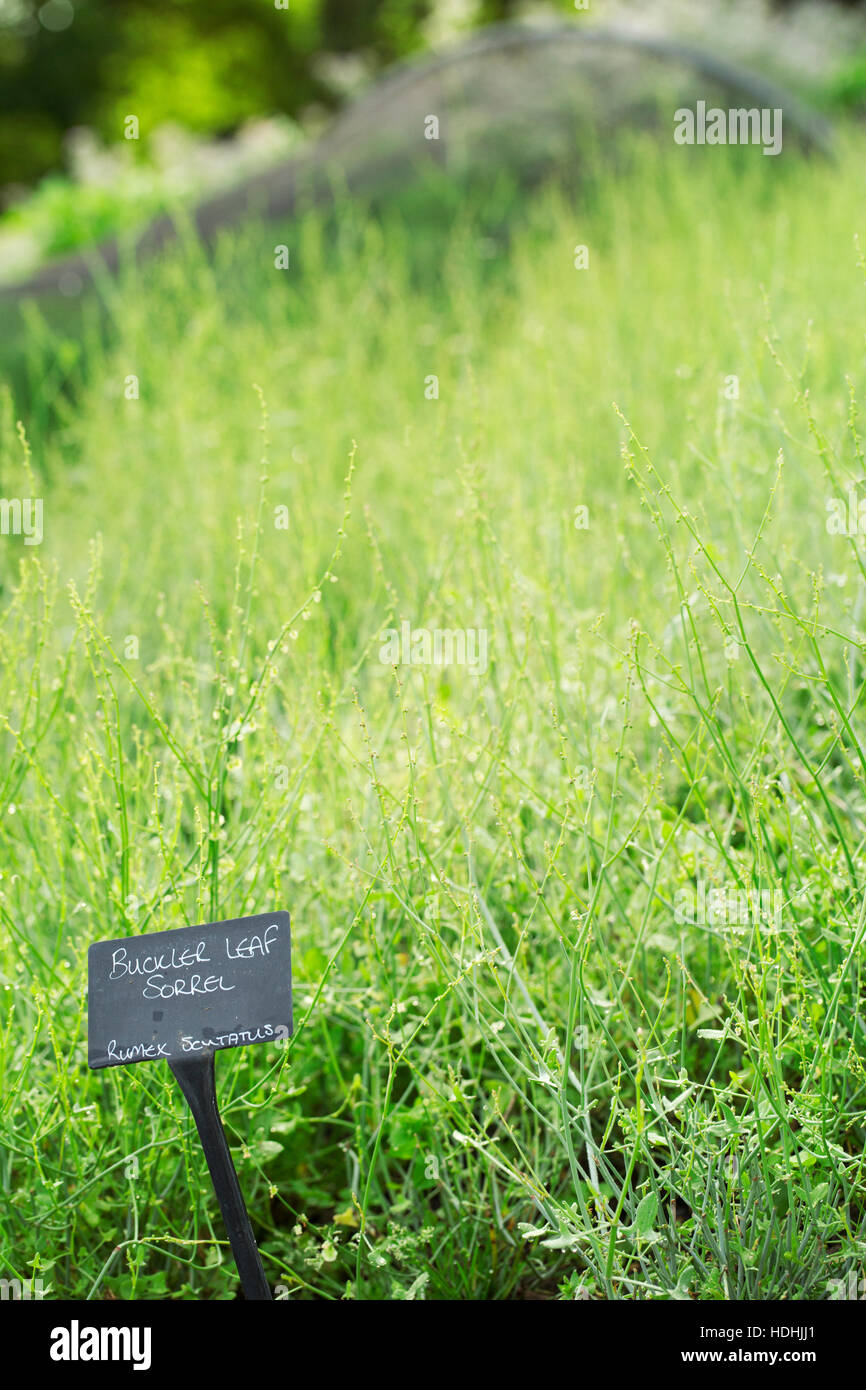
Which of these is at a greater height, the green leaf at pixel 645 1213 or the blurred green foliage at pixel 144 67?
the blurred green foliage at pixel 144 67

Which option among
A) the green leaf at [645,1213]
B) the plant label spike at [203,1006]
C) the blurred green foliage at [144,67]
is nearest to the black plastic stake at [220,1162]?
the plant label spike at [203,1006]

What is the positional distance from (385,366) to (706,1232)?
336cm

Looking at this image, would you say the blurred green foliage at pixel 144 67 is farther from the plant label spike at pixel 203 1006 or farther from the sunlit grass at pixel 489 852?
the plant label spike at pixel 203 1006

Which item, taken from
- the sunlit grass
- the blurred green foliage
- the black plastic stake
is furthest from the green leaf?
the blurred green foliage

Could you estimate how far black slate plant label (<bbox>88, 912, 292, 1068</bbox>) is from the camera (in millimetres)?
1440

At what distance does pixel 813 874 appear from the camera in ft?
5.83

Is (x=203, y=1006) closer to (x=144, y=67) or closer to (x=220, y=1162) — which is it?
(x=220, y=1162)

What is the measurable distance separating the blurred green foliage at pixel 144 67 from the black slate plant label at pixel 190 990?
45.9ft

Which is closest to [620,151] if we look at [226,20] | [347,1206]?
[347,1206]

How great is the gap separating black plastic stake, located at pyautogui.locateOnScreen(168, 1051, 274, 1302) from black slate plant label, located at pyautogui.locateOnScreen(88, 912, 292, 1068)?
22 mm

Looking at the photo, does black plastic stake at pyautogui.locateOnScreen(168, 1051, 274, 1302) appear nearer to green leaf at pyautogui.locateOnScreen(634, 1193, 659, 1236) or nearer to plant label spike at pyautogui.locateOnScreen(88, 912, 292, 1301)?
plant label spike at pyautogui.locateOnScreen(88, 912, 292, 1301)

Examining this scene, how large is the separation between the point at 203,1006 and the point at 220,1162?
7.5 inches

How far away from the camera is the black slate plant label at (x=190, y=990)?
1.44 m
